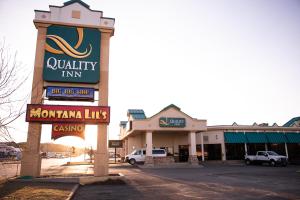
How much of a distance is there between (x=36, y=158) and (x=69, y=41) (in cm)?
881

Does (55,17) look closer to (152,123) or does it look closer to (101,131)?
(101,131)

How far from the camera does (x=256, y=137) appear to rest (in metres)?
40.2

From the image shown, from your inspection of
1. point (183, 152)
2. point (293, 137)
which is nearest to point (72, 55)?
point (183, 152)

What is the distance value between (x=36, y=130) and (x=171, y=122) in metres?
20.3

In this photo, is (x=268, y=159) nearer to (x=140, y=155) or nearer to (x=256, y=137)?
(x=256, y=137)

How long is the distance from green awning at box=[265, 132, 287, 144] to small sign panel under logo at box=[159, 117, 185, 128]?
16732 mm

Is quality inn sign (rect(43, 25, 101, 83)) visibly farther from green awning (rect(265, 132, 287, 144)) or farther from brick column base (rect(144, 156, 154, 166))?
green awning (rect(265, 132, 287, 144))

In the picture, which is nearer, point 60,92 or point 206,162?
point 60,92

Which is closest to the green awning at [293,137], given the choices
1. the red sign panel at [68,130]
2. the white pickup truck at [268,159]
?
the white pickup truck at [268,159]

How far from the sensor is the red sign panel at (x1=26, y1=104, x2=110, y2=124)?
16.5 metres

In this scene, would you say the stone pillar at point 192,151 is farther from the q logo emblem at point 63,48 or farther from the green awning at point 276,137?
the q logo emblem at point 63,48

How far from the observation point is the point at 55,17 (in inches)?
731

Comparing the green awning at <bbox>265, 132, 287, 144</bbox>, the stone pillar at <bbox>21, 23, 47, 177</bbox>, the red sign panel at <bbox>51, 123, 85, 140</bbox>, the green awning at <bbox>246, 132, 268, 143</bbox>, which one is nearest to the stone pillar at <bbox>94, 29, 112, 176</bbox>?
the stone pillar at <bbox>21, 23, 47, 177</bbox>

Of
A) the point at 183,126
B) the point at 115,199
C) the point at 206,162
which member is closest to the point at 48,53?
Answer: the point at 115,199
